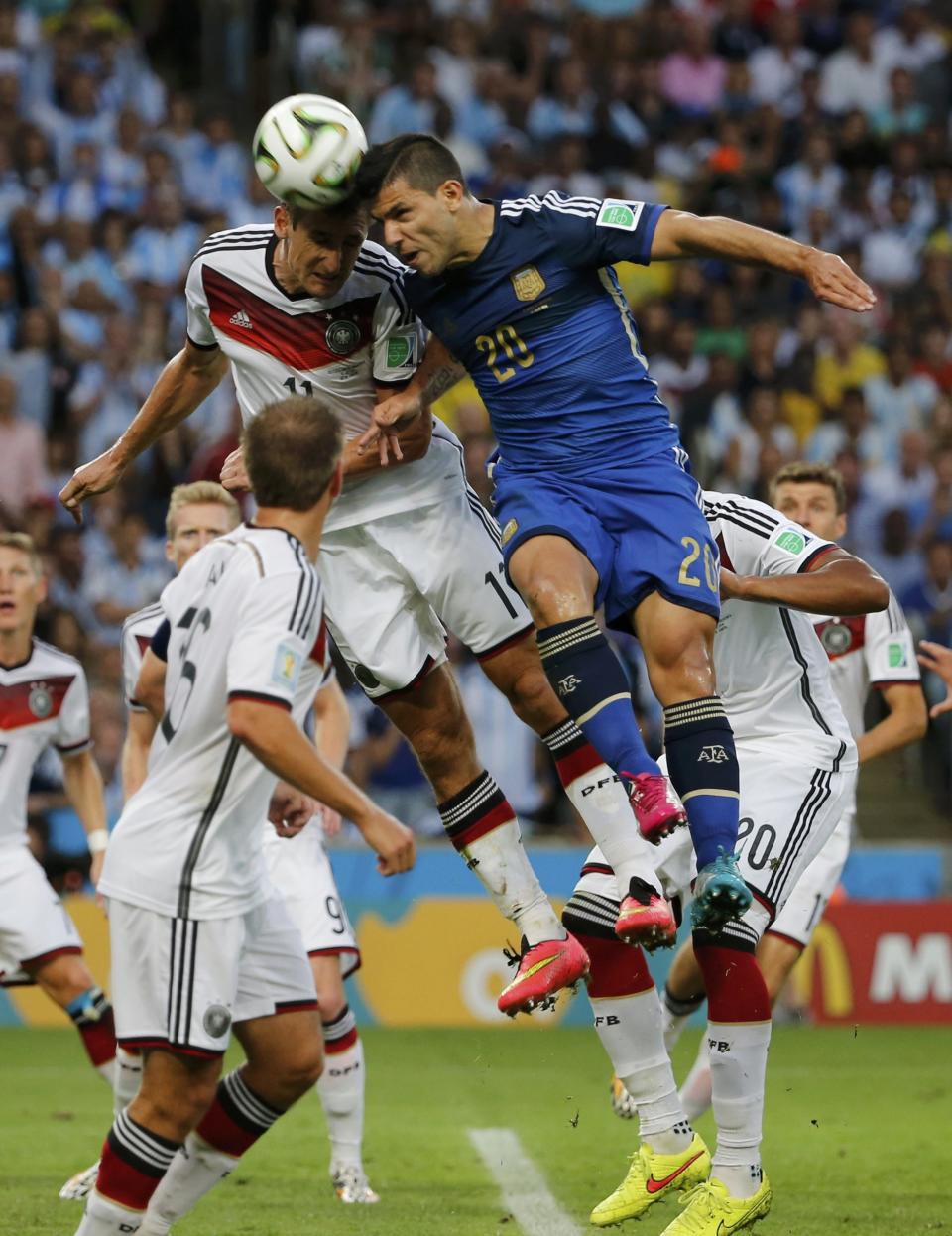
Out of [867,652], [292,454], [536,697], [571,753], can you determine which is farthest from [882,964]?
[292,454]

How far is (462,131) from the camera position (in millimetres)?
20469

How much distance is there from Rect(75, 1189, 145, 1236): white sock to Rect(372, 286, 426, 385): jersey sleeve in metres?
3.04

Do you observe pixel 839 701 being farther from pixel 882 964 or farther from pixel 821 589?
pixel 882 964

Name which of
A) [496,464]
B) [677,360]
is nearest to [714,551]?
[496,464]

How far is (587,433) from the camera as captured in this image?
→ 6.92 m

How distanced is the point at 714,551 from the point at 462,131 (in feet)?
47.6

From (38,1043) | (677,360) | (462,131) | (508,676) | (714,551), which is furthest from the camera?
(462,131)

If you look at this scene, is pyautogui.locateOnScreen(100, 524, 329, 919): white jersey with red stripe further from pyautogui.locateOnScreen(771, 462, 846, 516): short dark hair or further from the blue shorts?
pyautogui.locateOnScreen(771, 462, 846, 516): short dark hair

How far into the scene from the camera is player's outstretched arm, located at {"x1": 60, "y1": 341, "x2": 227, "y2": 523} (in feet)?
24.6

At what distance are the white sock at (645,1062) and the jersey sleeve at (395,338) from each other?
8.00 feet

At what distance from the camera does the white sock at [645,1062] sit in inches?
284

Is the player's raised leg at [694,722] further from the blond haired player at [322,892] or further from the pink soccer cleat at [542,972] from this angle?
the blond haired player at [322,892]

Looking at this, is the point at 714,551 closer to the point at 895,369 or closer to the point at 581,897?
the point at 581,897

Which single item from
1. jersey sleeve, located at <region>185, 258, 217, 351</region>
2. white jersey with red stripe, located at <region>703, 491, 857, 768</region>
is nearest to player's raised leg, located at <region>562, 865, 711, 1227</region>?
white jersey with red stripe, located at <region>703, 491, 857, 768</region>
